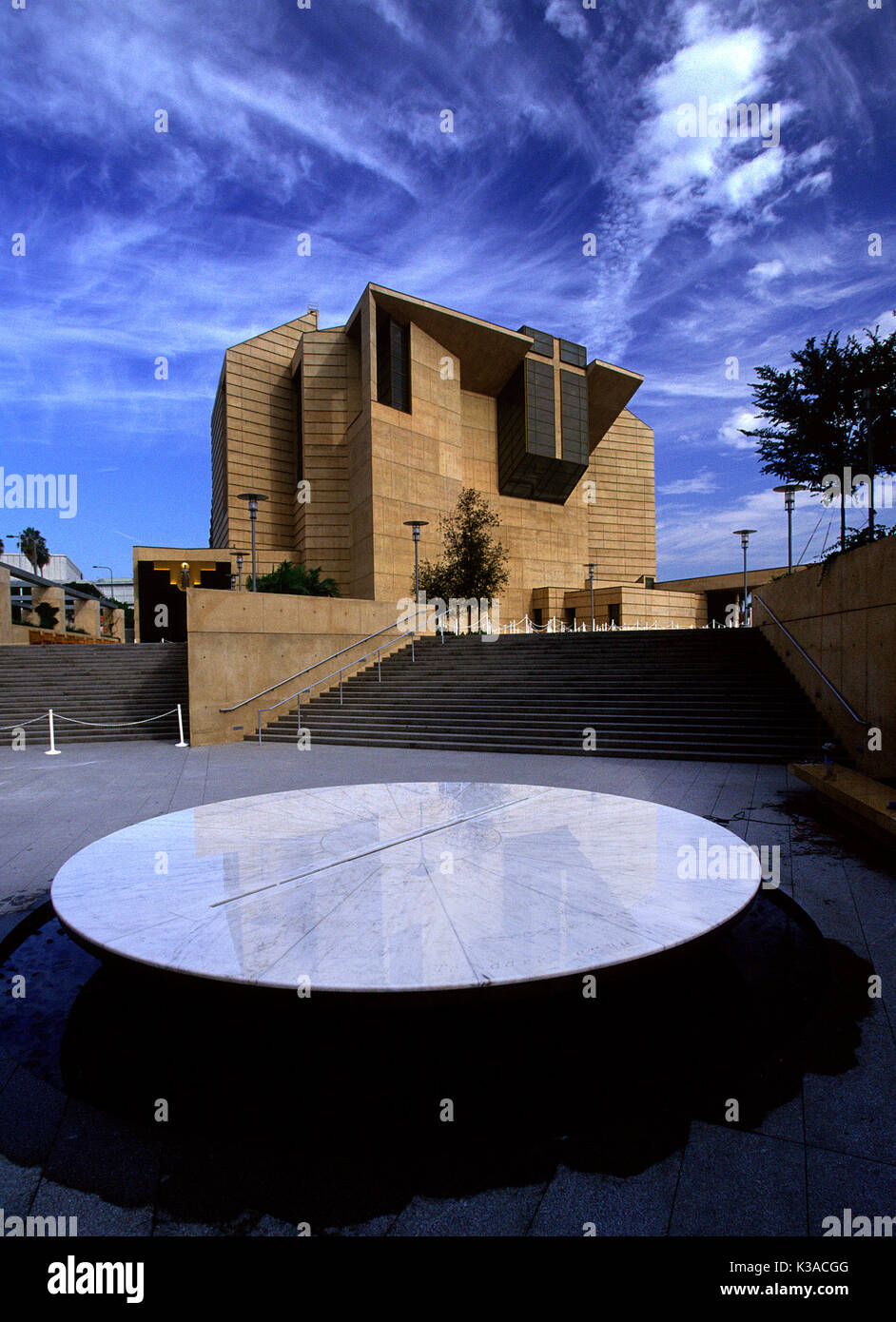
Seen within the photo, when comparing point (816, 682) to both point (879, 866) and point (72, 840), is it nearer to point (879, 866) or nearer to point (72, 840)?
point (879, 866)

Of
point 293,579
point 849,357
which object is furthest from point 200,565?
point 849,357

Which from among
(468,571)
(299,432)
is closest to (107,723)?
(468,571)

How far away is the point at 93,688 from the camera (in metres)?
18.0

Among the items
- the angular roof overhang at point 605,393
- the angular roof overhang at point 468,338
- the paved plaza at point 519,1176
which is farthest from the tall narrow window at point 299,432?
the paved plaza at point 519,1176

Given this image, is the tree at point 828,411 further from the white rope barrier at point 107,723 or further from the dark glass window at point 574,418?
the dark glass window at point 574,418

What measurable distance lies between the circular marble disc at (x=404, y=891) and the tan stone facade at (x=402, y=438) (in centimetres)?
2535

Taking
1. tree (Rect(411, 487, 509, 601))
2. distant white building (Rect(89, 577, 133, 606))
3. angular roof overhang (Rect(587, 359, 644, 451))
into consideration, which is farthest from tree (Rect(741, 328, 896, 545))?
distant white building (Rect(89, 577, 133, 606))

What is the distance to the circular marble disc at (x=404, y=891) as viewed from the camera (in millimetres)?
2691

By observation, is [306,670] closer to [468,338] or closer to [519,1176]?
[519,1176]

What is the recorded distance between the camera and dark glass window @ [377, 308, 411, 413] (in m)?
31.4

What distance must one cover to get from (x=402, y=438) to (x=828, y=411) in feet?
72.9

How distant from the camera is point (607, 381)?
4122 cm

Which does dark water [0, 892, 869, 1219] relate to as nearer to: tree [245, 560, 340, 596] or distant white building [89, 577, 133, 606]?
tree [245, 560, 340, 596]

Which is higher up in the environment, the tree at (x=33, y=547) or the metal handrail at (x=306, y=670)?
the tree at (x=33, y=547)
